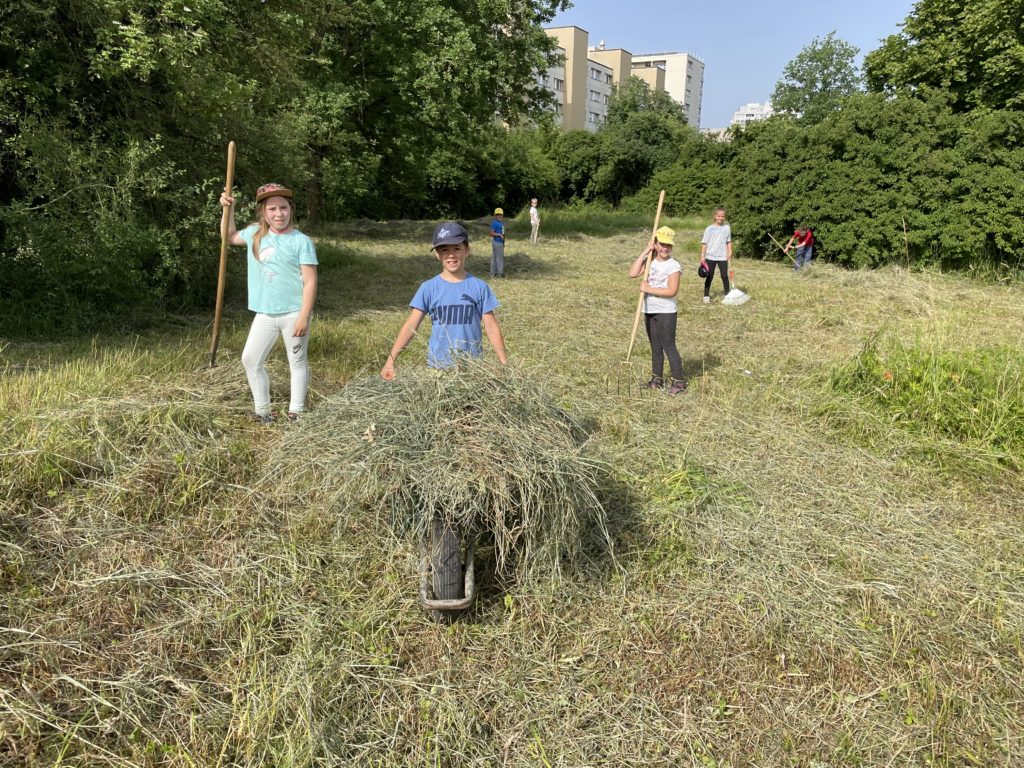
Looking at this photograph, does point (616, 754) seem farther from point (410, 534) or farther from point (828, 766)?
point (410, 534)

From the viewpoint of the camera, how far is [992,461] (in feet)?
14.4

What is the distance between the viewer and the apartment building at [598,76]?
63.8 meters

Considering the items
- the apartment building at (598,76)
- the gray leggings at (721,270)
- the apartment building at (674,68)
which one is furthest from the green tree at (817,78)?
the gray leggings at (721,270)

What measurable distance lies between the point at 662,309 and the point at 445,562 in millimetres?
3905

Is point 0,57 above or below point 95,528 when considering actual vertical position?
above

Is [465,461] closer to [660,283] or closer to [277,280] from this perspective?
[277,280]

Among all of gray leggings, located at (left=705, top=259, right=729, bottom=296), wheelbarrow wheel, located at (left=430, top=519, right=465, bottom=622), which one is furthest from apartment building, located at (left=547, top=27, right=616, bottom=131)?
wheelbarrow wheel, located at (left=430, top=519, right=465, bottom=622)

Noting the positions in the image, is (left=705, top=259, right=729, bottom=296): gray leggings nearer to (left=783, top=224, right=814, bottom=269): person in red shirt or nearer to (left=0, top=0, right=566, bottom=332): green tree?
(left=783, top=224, right=814, bottom=269): person in red shirt

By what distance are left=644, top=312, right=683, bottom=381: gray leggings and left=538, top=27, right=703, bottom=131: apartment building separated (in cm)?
5023

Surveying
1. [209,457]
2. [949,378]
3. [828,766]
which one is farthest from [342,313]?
[828,766]

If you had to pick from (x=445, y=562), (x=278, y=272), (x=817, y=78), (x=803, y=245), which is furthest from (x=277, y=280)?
(x=817, y=78)

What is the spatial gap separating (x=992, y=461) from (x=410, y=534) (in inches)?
162

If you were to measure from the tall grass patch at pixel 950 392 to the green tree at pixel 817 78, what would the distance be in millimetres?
55683

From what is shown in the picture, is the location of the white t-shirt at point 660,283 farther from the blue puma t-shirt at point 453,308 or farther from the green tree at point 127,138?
the green tree at point 127,138
